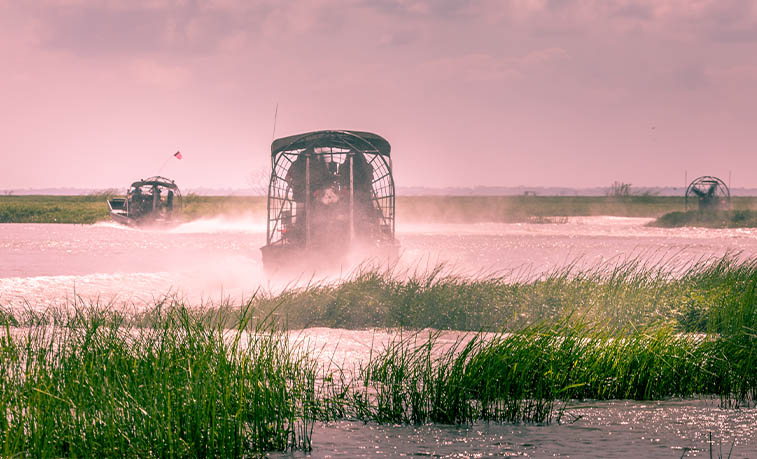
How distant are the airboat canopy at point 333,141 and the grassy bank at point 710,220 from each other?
31846mm

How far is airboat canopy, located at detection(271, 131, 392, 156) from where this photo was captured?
16.4 m

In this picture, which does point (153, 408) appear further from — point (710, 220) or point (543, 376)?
point (710, 220)

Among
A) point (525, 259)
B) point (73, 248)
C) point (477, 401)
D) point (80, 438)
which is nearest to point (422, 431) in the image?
point (477, 401)

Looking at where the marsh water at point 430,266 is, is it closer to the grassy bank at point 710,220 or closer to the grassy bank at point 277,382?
the grassy bank at point 277,382

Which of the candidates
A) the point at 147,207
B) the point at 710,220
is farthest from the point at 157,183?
the point at 710,220

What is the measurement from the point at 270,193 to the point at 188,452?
1300cm

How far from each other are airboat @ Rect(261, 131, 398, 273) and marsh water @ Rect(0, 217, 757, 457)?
1.92 ft

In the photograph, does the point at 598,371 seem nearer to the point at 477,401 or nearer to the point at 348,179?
the point at 477,401

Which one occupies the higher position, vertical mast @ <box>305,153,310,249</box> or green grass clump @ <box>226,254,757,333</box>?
vertical mast @ <box>305,153,310,249</box>

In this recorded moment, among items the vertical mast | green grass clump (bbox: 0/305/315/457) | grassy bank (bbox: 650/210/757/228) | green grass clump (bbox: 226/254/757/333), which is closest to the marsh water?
green grass clump (bbox: 0/305/315/457)

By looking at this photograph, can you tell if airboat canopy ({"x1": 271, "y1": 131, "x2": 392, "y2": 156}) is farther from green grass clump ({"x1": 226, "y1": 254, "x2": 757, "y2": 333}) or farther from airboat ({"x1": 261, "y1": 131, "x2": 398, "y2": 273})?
green grass clump ({"x1": 226, "y1": 254, "x2": 757, "y2": 333})

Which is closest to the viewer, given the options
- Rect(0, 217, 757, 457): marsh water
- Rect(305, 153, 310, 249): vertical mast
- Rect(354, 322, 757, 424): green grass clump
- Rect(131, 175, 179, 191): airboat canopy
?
Rect(0, 217, 757, 457): marsh water

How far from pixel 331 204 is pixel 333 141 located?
146 centimetres

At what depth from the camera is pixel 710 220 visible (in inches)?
1742
